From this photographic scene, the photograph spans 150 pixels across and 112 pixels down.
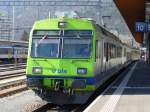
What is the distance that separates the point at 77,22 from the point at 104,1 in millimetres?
33738

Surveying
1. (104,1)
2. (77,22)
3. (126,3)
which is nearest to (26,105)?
(77,22)

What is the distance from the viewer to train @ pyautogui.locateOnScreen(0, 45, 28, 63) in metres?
58.4

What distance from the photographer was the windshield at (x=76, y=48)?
1491 cm

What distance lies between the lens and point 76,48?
15.0 meters

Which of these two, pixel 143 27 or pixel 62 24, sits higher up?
pixel 143 27

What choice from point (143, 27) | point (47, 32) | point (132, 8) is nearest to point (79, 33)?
point (47, 32)

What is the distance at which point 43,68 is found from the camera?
14.8 m

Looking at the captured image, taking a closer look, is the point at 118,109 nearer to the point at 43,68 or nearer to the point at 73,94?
the point at 73,94

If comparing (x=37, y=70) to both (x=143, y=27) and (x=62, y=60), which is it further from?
(x=143, y=27)

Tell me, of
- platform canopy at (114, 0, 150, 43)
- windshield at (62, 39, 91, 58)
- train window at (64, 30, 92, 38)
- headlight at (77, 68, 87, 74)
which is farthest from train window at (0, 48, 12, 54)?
headlight at (77, 68, 87, 74)

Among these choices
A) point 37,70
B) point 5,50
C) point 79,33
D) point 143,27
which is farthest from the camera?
point 5,50

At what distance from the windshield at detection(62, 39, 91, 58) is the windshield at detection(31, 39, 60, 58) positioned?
0.29 meters

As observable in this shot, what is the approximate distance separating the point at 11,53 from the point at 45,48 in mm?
45353

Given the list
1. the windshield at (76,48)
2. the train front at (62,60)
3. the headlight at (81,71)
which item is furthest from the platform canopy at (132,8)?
the headlight at (81,71)
